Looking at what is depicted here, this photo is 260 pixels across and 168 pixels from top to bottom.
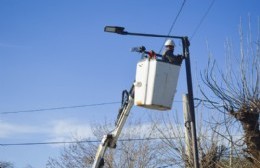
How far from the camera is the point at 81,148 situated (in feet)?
77.7

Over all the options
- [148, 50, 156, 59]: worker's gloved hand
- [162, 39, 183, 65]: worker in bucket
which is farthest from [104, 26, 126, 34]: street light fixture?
[162, 39, 183, 65]: worker in bucket

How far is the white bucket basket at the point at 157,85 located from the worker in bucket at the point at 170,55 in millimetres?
133

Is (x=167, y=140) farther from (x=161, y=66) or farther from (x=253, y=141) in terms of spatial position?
(x=161, y=66)

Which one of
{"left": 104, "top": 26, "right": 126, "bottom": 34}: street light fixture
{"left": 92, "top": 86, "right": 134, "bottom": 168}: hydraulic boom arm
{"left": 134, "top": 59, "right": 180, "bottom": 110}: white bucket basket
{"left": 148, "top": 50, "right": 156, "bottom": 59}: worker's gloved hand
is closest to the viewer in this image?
{"left": 134, "top": 59, "right": 180, "bottom": 110}: white bucket basket

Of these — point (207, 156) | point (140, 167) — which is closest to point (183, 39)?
point (207, 156)

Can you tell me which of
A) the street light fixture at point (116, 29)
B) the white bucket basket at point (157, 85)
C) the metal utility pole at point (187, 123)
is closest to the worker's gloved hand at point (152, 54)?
the white bucket basket at point (157, 85)

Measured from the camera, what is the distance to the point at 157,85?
5.49 m

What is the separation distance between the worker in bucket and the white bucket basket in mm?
133

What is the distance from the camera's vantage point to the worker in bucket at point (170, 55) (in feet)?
19.0

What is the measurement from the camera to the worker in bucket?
5.79 m

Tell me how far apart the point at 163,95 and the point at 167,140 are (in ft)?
31.5

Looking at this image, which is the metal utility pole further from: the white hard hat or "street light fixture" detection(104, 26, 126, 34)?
"street light fixture" detection(104, 26, 126, 34)

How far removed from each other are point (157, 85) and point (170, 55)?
0.67 metres

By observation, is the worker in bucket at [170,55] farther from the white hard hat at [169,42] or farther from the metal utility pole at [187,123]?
the metal utility pole at [187,123]
